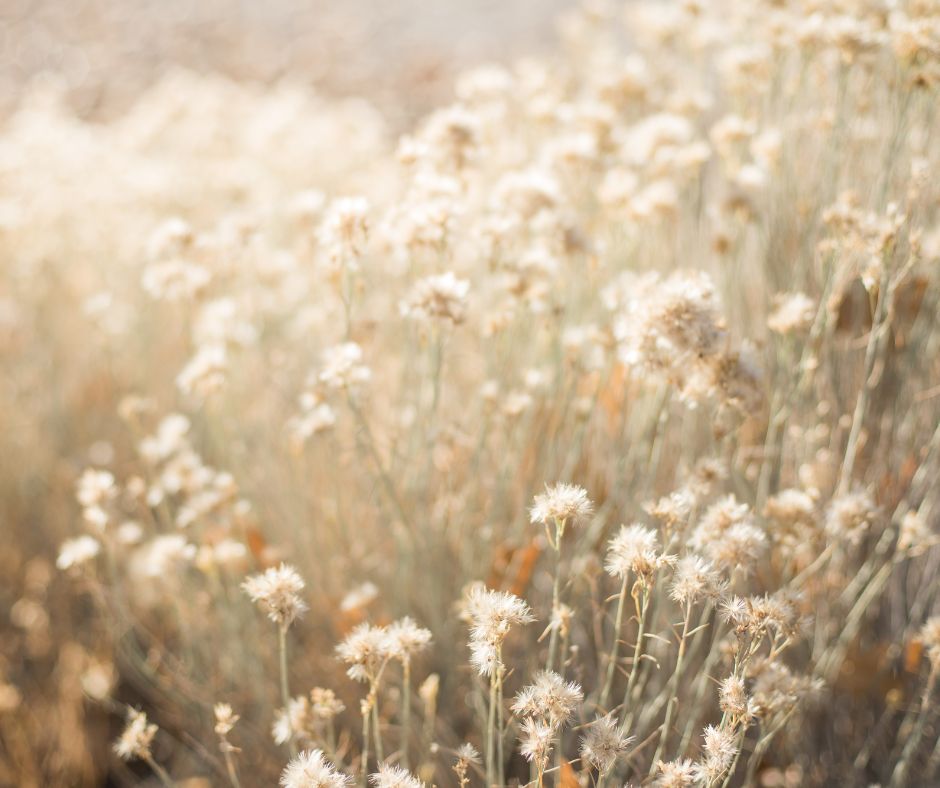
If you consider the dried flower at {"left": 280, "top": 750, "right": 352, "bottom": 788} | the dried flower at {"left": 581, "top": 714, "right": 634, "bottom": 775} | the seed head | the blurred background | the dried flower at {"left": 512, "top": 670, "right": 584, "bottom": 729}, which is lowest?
the dried flower at {"left": 280, "top": 750, "right": 352, "bottom": 788}

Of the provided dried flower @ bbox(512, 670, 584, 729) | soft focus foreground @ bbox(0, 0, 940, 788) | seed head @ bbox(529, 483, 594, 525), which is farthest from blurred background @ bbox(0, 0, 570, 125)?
dried flower @ bbox(512, 670, 584, 729)

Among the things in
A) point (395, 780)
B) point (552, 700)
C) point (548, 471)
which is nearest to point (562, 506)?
point (552, 700)

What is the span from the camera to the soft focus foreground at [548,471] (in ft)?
4.88

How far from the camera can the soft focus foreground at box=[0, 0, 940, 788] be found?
149cm

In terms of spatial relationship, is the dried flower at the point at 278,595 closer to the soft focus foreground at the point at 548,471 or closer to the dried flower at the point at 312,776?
the soft focus foreground at the point at 548,471

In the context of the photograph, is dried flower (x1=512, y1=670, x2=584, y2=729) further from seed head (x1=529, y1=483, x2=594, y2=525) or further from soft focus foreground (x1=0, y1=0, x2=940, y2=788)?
seed head (x1=529, y1=483, x2=594, y2=525)

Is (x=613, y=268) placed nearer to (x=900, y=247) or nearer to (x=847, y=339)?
(x=847, y=339)

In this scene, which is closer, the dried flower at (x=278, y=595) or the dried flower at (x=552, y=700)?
the dried flower at (x=552, y=700)

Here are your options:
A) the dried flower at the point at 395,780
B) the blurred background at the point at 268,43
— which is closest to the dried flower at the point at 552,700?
the dried flower at the point at 395,780

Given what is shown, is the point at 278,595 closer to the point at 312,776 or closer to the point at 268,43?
the point at 312,776

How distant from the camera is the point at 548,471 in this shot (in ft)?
6.64

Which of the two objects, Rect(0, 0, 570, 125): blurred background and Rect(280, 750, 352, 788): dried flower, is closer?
Rect(280, 750, 352, 788): dried flower

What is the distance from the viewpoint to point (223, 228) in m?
2.44

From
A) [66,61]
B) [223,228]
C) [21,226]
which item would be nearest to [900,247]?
[223,228]
